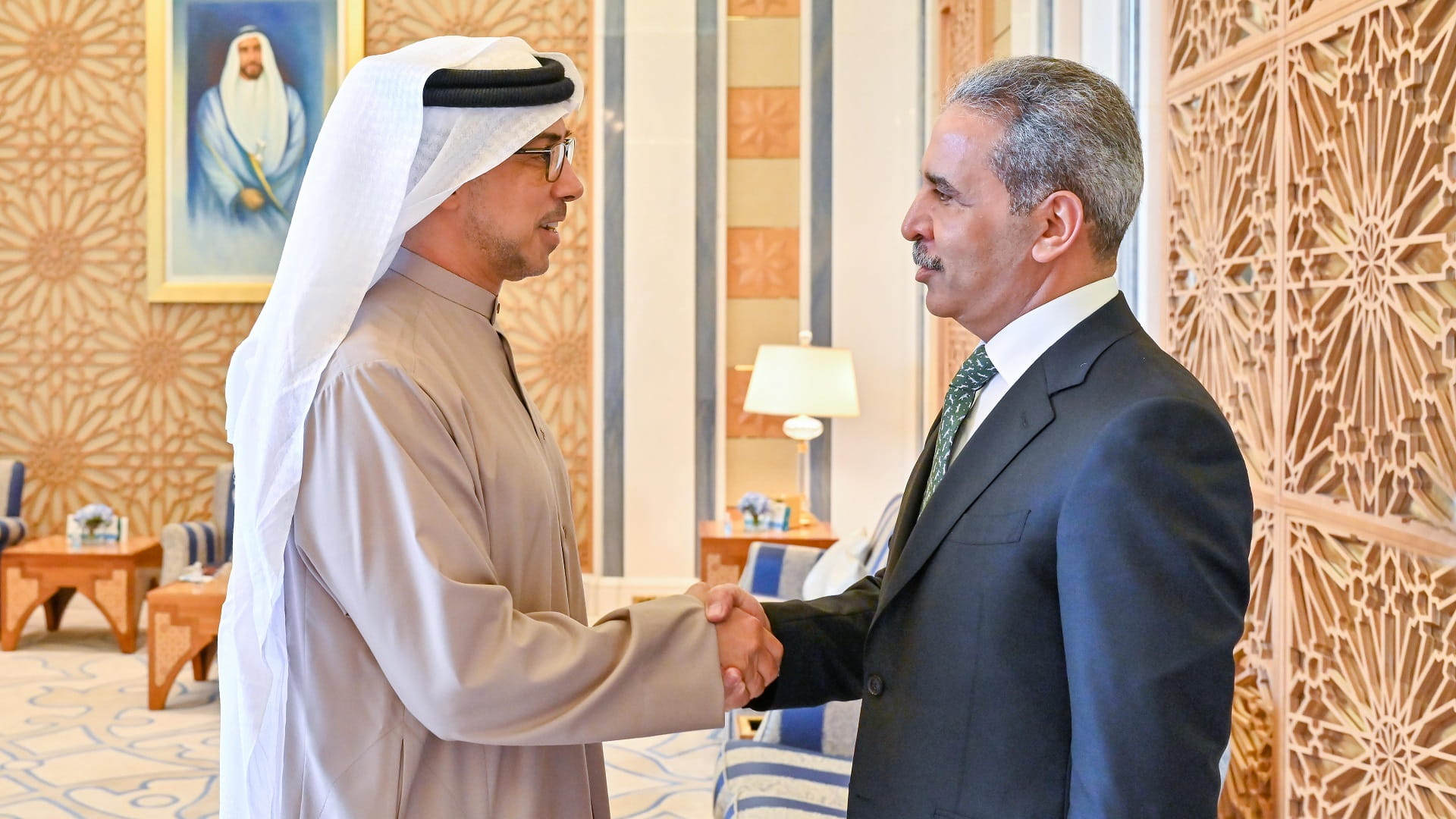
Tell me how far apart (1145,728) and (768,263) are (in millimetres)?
5672

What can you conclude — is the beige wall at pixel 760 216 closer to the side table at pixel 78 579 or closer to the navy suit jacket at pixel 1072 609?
the side table at pixel 78 579

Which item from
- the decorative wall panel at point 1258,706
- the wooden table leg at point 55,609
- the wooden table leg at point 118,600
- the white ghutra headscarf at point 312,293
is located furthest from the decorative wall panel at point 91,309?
the white ghutra headscarf at point 312,293

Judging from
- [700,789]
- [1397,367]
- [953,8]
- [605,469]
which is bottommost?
[700,789]

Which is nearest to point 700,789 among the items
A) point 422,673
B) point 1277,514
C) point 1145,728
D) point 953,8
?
point 1277,514

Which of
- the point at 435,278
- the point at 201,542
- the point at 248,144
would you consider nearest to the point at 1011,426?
the point at 435,278

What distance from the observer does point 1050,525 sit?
53.7 inches

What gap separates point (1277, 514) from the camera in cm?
251

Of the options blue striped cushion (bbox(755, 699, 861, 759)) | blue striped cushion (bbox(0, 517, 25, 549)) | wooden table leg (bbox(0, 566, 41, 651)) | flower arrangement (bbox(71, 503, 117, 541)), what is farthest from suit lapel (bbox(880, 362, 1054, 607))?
blue striped cushion (bbox(0, 517, 25, 549))

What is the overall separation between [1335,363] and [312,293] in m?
1.80

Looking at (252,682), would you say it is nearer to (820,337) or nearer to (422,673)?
(422,673)

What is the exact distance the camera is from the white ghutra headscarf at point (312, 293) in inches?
60.7

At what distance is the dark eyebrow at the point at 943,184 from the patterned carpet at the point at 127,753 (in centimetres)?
299

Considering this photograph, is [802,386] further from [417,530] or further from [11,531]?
[417,530]

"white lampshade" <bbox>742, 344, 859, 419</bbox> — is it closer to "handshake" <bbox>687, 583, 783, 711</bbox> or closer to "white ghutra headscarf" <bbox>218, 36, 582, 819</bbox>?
"handshake" <bbox>687, 583, 783, 711</bbox>
